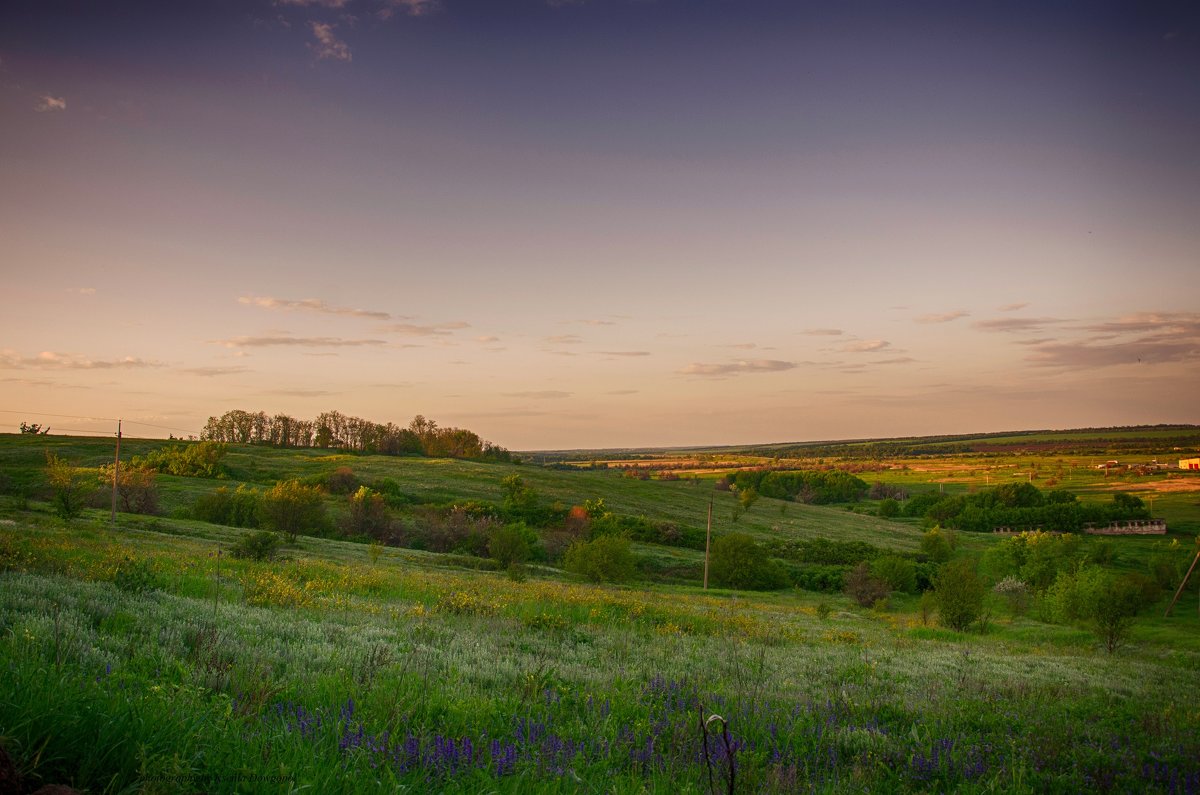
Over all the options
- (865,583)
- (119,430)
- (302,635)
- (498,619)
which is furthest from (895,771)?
(119,430)

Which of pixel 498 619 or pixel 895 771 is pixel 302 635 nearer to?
pixel 498 619

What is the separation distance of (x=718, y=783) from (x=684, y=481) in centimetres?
16906

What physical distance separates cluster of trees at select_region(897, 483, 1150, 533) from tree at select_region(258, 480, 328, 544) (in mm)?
107358

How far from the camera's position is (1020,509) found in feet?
425

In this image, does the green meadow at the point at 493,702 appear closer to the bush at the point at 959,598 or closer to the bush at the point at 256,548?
the bush at the point at 256,548

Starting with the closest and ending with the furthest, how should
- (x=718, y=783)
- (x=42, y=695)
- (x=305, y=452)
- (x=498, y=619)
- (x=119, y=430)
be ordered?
(x=42, y=695) < (x=718, y=783) < (x=498, y=619) < (x=119, y=430) < (x=305, y=452)

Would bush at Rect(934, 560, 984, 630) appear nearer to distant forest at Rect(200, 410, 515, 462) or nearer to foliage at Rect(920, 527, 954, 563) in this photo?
foliage at Rect(920, 527, 954, 563)

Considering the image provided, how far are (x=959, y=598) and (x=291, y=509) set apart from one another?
54876 mm

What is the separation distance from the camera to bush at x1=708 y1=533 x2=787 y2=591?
209ft

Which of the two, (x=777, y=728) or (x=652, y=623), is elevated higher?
(x=777, y=728)

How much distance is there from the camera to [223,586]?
40.2ft

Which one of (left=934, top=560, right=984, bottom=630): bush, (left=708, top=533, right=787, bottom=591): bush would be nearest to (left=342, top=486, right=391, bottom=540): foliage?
(left=708, top=533, right=787, bottom=591): bush

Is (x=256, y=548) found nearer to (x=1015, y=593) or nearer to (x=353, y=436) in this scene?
(x=1015, y=593)

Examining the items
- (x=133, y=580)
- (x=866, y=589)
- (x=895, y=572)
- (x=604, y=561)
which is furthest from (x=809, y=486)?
(x=133, y=580)
